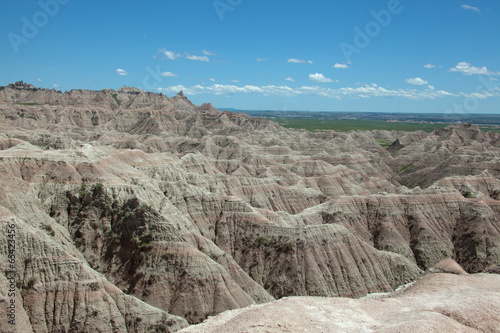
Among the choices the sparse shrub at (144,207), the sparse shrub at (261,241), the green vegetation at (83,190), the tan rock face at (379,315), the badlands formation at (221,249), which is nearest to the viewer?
the tan rock face at (379,315)

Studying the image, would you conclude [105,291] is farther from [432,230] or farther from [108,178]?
[432,230]

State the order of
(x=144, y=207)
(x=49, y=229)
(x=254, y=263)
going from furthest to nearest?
(x=254, y=263) → (x=144, y=207) → (x=49, y=229)

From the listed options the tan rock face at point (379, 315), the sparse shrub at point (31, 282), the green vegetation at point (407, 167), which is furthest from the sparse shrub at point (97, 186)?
the green vegetation at point (407, 167)

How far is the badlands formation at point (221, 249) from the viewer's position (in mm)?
24141

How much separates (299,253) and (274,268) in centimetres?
293

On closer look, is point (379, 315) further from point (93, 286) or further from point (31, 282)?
point (31, 282)

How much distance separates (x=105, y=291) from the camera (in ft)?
90.0

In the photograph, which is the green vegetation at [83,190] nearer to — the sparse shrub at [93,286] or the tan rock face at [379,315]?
the sparse shrub at [93,286]

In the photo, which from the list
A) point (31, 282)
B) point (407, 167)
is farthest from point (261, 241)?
point (407, 167)

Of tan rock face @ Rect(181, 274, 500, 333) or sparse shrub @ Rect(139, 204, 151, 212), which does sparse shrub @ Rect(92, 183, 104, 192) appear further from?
tan rock face @ Rect(181, 274, 500, 333)

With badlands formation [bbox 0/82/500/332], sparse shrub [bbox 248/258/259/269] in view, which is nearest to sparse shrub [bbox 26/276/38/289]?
badlands formation [bbox 0/82/500/332]

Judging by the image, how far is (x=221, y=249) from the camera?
42.2 meters

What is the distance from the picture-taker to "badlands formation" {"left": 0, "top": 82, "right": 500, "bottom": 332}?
24141mm

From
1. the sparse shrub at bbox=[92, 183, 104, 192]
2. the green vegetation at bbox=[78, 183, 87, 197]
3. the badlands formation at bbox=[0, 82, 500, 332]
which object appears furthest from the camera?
the sparse shrub at bbox=[92, 183, 104, 192]
